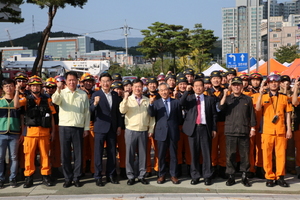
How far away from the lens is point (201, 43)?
168 ft

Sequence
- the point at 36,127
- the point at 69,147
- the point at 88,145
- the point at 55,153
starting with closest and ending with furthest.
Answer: the point at 36,127 → the point at 69,147 → the point at 55,153 → the point at 88,145

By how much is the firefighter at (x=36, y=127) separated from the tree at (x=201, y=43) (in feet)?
151

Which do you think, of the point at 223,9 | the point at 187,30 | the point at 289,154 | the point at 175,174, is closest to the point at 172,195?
the point at 175,174

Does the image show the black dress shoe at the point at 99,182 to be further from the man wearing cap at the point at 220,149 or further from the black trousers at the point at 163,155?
the man wearing cap at the point at 220,149

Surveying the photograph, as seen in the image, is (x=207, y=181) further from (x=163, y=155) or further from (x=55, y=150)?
(x=55, y=150)

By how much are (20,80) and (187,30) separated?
4776 cm

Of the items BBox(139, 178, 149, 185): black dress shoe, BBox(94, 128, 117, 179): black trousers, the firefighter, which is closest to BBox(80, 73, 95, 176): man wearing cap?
BBox(94, 128, 117, 179): black trousers

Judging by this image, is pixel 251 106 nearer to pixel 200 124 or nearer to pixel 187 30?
pixel 200 124

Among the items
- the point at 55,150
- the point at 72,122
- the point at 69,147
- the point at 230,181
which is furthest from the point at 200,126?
the point at 55,150

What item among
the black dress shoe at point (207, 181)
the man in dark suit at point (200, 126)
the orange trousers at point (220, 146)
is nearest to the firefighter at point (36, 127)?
the man in dark suit at point (200, 126)

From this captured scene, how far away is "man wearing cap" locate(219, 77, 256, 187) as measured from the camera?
619cm

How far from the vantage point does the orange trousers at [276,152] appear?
611 cm

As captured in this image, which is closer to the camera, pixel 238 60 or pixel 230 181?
pixel 230 181

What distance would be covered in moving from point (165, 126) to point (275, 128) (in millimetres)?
1943
